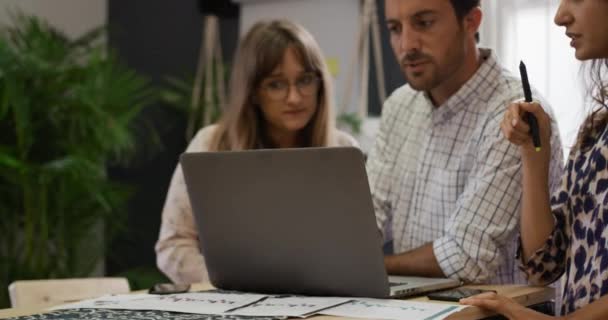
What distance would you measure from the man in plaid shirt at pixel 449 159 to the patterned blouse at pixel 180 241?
438mm

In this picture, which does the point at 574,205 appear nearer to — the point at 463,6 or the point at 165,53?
the point at 463,6

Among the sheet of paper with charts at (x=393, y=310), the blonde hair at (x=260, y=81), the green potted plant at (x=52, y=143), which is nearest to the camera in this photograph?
the sheet of paper with charts at (x=393, y=310)

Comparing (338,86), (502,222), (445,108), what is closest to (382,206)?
(445,108)

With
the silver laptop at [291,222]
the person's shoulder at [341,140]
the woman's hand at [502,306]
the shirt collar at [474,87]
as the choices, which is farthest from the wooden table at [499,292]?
the person's shoulder at [341,140]

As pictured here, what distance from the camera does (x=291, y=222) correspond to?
70.5 inches

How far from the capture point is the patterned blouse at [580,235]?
1.77m

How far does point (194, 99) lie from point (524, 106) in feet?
10.3

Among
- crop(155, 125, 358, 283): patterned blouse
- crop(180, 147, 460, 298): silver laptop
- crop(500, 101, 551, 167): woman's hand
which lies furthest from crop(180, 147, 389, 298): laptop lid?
crop(155, 125, 358, 283): patterned blouse

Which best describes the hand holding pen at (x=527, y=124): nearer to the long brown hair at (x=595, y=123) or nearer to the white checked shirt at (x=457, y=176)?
the long brown hair at (x=595, y=123)

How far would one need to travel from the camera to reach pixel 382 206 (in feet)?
8.44

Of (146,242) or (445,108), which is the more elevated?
(445,108)

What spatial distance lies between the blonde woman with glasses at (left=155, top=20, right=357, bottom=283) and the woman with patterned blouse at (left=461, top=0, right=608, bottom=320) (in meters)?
1.02

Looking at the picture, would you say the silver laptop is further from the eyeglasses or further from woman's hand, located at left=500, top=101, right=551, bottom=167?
the eyeglasses

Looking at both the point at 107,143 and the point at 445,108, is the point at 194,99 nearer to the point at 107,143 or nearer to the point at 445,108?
the point at 107,143
